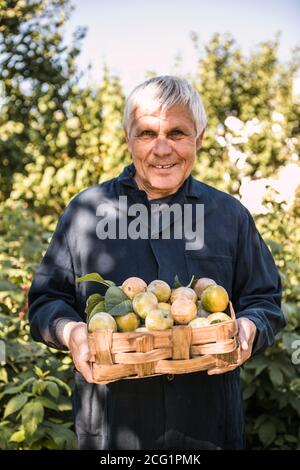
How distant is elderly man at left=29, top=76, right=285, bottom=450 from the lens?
206 cm

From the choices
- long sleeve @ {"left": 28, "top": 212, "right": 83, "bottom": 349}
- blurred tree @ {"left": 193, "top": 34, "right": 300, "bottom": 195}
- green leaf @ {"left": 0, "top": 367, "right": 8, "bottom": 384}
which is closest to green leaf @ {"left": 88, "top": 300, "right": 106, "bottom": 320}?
long sleeve @ {"left": 28, "top": 212, "right": 83, "bottom": 349}

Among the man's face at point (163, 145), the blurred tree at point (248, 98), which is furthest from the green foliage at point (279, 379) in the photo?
the blurred tree at point (248, 98)

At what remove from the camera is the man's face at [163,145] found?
2123 millimetres

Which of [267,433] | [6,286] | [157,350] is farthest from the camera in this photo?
[6,286]

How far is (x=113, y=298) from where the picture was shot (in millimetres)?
1876

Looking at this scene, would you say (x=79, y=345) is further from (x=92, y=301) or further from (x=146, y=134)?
(x=146, y=134)

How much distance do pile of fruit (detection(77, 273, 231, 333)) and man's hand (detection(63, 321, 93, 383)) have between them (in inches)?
2.1

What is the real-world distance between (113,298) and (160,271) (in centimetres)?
28

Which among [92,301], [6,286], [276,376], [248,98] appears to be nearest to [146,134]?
[92,301]

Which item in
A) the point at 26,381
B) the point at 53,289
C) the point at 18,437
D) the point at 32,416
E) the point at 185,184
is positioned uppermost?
the point at 185,184

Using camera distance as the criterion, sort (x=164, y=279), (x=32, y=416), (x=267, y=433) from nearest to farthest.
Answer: (x=164, y=279), (x=32, y=416), (x=267, y=433)

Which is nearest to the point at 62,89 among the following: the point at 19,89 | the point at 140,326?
the point at 19,89

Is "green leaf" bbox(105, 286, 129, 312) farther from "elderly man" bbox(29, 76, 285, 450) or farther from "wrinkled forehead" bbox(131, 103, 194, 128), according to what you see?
"wrinkled forehead" bbox(131, 103, 194, 128)

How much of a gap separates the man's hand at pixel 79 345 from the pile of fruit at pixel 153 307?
53mm
